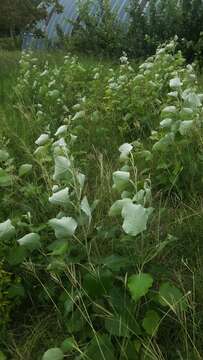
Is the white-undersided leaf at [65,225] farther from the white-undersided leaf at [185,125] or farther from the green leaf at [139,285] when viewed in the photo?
the white-undersided leaf at [185,125]

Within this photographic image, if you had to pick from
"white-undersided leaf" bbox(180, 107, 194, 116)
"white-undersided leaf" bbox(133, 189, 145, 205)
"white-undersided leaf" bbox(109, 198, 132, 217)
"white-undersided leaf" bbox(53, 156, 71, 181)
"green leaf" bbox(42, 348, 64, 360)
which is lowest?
"green leaf" bbox(42, 348, 64, 360)

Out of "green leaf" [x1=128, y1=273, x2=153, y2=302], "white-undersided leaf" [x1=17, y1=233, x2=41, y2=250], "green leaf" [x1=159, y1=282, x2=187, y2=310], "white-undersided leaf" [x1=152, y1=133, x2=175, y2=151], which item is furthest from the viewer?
"white-undersided leaf" [x1=152, y1=133, x2=175, y2=151]

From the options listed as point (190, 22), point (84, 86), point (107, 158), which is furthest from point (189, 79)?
point (190, 22)

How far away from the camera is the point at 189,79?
4035 mm

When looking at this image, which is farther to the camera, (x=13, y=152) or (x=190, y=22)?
(x=190, y=22)

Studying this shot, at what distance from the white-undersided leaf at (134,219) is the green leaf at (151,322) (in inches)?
12.0

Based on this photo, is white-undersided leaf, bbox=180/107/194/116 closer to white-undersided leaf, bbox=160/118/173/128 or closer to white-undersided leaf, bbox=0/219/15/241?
white-undersided leaf, bbox=160/118/173/128

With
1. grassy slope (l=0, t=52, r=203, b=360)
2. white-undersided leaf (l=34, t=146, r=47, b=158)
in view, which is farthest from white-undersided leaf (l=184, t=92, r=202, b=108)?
white-undersided leaf (l=34, t=146, r=47, b=158)

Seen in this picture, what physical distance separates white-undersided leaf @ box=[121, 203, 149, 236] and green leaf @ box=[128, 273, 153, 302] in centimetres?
15

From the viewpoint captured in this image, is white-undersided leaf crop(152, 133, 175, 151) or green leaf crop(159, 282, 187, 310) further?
white-undersided leaf crop(152, 133, 175, 151)

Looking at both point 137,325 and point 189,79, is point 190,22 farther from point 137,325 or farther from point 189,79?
point 137,325

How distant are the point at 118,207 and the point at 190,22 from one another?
27.7 ft

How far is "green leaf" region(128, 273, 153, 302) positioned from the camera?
180 cm

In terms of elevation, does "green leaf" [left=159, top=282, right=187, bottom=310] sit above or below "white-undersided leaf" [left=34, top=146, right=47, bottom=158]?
below
